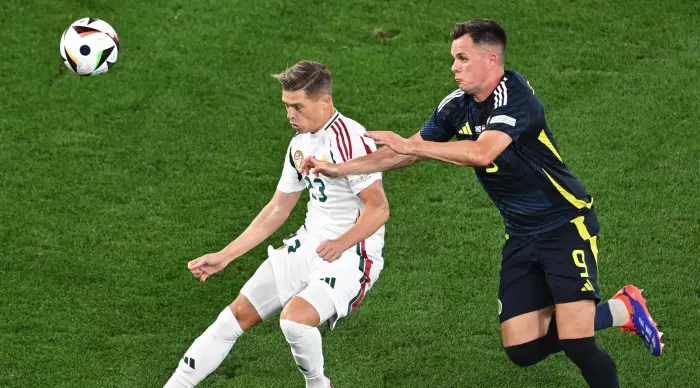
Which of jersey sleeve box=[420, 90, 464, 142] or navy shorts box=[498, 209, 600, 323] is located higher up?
jersey sleeve box=[420, 90, 464, 142]

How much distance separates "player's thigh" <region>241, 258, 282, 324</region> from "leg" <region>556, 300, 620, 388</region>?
1936 millimetres

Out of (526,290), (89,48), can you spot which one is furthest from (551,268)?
(89,48)

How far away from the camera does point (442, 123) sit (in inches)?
304

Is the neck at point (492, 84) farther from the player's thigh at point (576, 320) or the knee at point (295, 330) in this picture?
the knee at point (295, 330)

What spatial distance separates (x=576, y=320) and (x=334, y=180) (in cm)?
187

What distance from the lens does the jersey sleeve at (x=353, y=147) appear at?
24.8ft

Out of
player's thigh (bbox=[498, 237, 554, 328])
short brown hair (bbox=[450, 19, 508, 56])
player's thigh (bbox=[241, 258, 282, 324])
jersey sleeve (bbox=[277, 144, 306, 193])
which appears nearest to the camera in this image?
short brown hair (bbox=[450, 19, 508, 56])

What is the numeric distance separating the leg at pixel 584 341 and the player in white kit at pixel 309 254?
1.35 m

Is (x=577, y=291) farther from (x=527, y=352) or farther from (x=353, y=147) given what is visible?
(x=353, y=147)

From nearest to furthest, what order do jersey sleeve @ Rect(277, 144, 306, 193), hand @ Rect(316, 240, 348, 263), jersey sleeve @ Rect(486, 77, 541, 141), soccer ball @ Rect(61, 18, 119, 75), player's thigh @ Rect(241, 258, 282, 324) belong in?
jersey sleeve @ Rect(486, 77, 541, 141)
hand @ Rect(316, 240, 348, 263)
player's thigh @ Rect(241, 258, 282, 324)
jersey sleeve @ Rect(277, 144, 306, 193)
soccer ball @ Rect(61, 18, 119, 75)

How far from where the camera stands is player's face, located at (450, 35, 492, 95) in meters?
7.27

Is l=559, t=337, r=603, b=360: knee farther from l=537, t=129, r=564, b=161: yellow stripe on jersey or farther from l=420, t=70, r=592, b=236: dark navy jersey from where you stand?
l=537, t=129, r=564, b=161: yellow stripe on jersey

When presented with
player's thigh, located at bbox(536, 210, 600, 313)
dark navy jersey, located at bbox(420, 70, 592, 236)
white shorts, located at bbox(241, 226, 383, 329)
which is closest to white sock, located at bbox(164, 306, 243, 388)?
white shorts, located at bbox(241, 226, 383, 329)

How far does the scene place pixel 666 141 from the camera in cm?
1135
